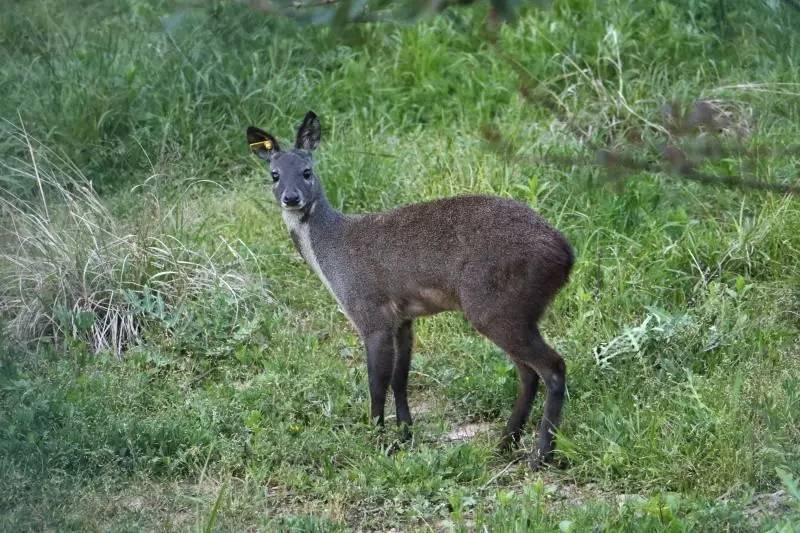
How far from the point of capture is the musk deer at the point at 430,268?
232 inches

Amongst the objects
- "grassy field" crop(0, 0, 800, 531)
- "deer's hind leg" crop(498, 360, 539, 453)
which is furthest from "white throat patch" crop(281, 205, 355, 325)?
"deer's hind leg" crop(498, 360, 539, 453)

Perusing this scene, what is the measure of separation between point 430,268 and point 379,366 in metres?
0.61

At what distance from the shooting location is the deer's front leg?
6461 mm

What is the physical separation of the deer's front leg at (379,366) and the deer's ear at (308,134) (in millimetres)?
1291

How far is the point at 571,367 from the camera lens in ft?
21.8

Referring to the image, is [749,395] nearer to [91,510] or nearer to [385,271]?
[385,271]

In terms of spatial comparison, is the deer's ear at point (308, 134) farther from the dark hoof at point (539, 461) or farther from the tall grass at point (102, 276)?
the dark hoof at point (539, 461)

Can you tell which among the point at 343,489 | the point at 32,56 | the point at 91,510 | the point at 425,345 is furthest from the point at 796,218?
the point at 32,56

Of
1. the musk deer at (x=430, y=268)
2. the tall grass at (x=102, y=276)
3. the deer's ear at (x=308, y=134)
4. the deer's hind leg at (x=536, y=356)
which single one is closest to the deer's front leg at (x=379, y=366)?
the musk deer at (x=430, y=268)

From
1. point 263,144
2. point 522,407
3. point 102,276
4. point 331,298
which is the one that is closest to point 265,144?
point 263,144

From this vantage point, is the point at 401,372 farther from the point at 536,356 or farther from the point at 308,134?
the point at 308,134

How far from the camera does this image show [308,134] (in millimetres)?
7141

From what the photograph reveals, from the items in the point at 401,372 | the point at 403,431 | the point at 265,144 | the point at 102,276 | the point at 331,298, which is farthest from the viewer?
the point at 331,298

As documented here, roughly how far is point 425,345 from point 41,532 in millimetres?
2940
